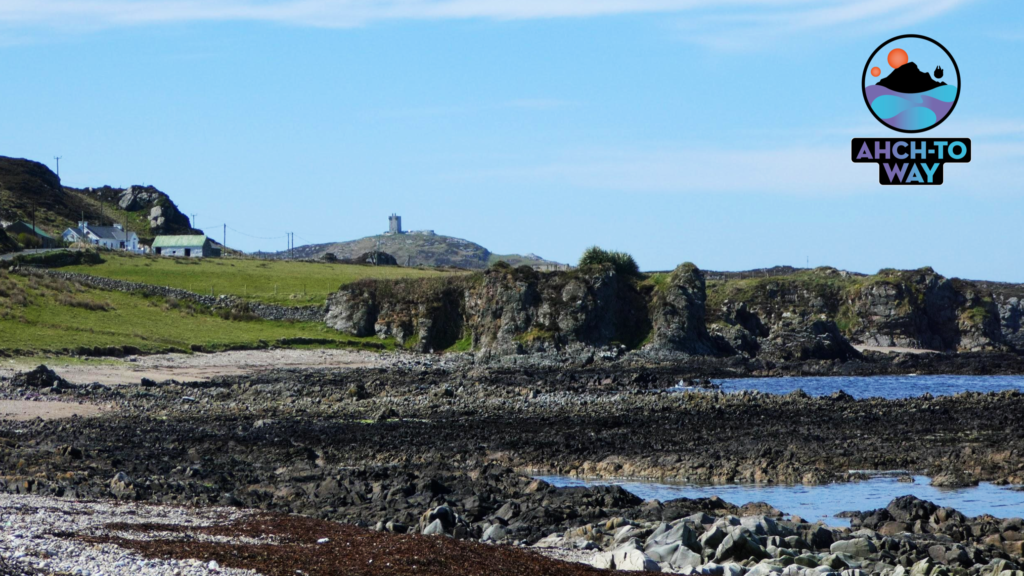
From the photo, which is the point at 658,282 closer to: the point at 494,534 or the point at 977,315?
the point at 977,315

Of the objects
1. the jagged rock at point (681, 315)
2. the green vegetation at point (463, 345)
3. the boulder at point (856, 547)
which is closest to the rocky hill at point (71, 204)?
the green vegetation at point (463, 345)

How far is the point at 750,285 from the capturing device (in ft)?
264

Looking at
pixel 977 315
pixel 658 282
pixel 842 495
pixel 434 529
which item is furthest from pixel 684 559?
pixel 977 315

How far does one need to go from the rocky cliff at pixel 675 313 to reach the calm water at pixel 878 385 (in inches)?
435

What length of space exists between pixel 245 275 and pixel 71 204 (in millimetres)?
68080

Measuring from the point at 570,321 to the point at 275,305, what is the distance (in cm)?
2276

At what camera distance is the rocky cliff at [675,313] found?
60500 millimetres

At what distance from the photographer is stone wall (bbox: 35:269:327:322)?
68.9 metres

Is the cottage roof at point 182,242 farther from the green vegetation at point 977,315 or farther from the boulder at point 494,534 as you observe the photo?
the boulder at point 494,534

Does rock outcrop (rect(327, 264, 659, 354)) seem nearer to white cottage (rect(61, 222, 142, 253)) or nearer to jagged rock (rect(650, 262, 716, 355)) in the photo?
jagged rock (rect(650, 262, 716, 355))

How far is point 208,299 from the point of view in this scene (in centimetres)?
7056

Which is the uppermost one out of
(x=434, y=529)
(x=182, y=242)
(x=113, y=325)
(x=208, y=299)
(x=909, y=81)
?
(x=182, y=242)

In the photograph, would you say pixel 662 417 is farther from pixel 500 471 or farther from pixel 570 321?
pixel 570 321

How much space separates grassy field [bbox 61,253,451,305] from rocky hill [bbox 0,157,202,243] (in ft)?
136
